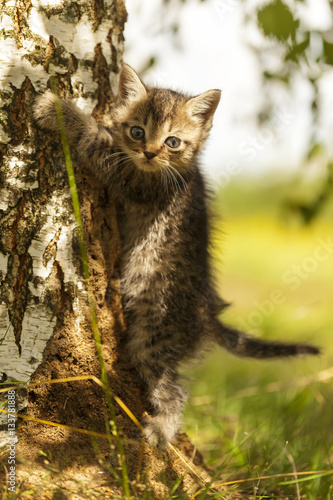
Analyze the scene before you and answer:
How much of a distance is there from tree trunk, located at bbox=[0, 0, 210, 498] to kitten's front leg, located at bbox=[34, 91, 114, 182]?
5cm

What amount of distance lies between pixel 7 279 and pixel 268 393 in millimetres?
2138

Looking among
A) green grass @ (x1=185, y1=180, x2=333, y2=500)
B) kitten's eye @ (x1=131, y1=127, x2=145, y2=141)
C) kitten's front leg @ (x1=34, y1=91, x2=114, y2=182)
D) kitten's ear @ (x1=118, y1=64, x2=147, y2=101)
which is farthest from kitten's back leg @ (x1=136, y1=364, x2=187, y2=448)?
kitten's ear @ (x1=118, y1=64, x2=147, y2=101)

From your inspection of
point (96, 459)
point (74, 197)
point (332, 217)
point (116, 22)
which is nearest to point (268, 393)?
point (96, 459)

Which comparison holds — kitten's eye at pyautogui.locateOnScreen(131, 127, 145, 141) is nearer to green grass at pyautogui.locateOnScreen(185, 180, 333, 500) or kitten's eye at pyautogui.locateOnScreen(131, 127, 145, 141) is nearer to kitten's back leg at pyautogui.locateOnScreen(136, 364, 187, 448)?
green grass at pyautogui.locateOnScreen(185, 180, 333, 500)

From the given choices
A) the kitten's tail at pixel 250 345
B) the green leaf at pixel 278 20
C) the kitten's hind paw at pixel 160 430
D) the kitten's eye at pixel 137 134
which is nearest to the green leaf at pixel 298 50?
the green leaf at pixel 278 20

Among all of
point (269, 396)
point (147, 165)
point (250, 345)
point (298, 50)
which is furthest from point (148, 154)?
point (269, 396)

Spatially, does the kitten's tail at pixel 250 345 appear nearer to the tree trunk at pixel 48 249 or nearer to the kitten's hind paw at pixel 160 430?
the kitten's hind paw at pixel 160 430

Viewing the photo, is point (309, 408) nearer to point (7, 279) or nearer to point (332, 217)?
point (7, 279)

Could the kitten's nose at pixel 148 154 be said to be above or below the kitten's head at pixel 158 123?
below

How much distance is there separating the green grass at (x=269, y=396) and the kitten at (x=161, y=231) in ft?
0.96

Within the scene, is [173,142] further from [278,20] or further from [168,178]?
[278,20]

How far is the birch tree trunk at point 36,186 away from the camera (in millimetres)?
1968

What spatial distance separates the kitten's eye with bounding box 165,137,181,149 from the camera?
106 inches

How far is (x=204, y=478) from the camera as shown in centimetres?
214
